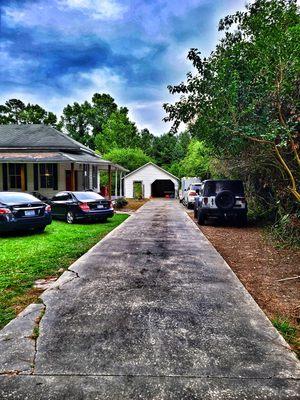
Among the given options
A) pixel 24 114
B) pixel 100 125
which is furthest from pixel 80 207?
pixel 100 125

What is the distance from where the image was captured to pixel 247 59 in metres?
9.76

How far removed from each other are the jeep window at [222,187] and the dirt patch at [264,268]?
218 centimetres

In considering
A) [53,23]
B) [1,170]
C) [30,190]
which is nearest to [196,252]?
[53,23]

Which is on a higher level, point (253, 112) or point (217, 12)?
point (217, 12)

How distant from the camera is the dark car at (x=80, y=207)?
13.0 metres

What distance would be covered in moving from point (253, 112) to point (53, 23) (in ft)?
34.8

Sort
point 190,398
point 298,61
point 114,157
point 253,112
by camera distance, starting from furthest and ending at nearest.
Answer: point 114,157, point 253,112, point 298,61, point 190,398

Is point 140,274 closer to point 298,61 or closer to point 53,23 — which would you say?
point 298,61

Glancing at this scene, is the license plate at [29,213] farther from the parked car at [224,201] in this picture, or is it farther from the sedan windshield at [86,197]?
the parked car at [224,201]

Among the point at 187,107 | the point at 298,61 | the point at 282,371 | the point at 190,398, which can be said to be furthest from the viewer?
the point at 187,107

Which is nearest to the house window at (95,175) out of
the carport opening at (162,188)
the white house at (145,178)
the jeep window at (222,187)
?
the white house at (145,178)

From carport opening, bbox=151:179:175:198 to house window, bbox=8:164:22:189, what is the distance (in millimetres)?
23467

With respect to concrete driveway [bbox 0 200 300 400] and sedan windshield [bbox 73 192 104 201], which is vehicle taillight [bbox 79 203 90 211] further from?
concrete driveway [bbox 0 200 300 400]

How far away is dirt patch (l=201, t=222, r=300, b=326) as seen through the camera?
14.7 feet
